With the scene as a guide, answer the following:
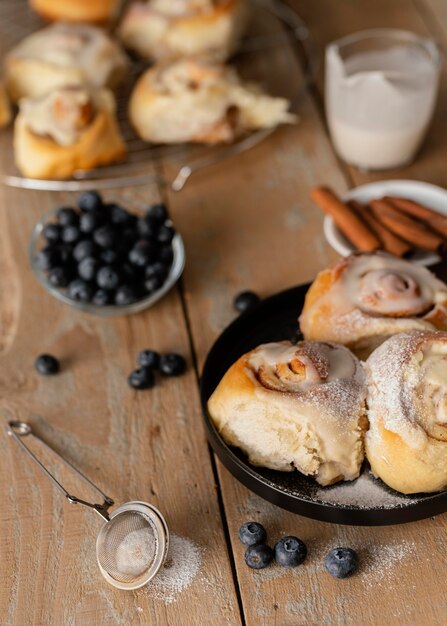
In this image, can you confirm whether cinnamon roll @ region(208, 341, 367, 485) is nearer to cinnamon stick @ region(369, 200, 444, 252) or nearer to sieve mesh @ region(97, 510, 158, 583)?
sieve mesh @ region(97, 510, 158, 583)

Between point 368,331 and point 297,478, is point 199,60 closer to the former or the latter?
point 368,331

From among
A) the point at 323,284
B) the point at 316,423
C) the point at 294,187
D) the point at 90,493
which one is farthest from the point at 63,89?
the point at 316,423

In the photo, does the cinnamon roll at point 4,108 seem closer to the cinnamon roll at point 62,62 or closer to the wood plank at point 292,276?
the cinnamon roll at point 62,62

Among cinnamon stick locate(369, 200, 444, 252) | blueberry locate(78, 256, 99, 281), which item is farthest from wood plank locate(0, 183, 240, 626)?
cinnamon stick locate(369, 200, 444, 252)

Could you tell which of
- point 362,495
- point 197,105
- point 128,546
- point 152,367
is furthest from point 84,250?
point 362,495

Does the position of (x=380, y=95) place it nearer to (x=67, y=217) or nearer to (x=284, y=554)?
(x=67, y=217)
